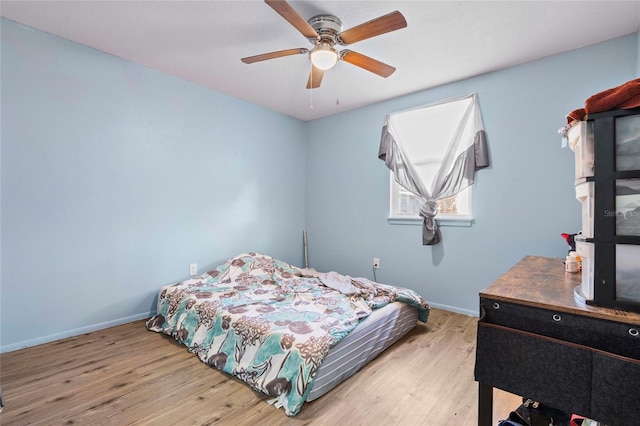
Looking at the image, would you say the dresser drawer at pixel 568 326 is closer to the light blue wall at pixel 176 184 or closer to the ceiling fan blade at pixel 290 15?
the ceiling fan blade at pixel 290 15

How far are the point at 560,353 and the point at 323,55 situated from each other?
6.59 ft

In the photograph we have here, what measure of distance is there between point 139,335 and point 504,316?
276cm

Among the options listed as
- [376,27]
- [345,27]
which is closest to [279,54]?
[345,27]

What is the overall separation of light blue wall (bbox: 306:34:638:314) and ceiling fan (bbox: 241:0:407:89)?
107 centimetres

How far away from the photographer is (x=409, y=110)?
3412mm

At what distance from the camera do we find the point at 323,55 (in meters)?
2.02

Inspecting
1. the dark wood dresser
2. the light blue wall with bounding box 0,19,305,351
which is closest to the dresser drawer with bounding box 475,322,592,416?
the dark wood dresser

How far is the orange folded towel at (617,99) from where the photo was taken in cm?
82

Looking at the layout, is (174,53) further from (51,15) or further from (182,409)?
(182,409)

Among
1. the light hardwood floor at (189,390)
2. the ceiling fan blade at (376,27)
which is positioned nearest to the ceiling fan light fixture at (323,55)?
the ceiling fan blade at (376,27)

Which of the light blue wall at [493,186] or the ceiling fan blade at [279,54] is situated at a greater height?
the ceiling fan blade at [279,54]

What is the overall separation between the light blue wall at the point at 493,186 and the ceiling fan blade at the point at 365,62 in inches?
31.6

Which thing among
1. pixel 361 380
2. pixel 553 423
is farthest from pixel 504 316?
pixel 361 380

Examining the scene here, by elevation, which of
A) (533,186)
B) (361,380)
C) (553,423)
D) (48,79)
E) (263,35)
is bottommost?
(361,380)
